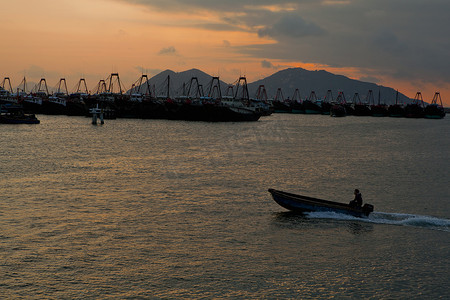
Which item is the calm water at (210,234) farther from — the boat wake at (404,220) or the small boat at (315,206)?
the small boat at (315,206)

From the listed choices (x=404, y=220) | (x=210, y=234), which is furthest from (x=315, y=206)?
(x=210, y=234)

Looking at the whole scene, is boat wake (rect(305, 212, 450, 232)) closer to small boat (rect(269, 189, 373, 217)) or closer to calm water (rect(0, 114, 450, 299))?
calm water (rect(0, 114, 450, 299))

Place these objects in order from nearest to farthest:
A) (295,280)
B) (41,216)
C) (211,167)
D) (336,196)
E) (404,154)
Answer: (295,280) → (41,216) → (336,196) → (211,167) → (404,154)

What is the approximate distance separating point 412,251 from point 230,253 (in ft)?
43.1

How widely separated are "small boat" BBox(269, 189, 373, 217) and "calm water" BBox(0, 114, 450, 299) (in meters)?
0.71

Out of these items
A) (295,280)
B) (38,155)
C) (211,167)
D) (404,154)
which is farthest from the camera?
(404,154)

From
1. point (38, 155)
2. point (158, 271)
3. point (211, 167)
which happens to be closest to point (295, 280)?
point (158, 271)

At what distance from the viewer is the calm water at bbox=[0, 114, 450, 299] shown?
85.1 feet

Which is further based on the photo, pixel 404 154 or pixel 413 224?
pixel 404 154

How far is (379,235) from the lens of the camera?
118 feet

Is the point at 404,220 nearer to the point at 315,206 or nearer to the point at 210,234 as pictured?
the point at 315,206

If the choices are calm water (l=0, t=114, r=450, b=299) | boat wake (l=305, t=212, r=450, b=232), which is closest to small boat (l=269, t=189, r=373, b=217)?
boat wake (l=305, t=212, r=450, b=232)

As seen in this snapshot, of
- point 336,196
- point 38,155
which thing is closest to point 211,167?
point 336,196

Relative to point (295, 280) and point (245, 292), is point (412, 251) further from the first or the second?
point (245, 292)
